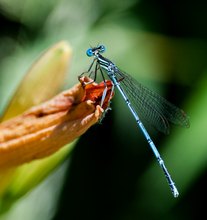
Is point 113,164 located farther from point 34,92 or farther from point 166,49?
point 34,92

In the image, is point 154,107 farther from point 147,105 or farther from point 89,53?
point 89,53

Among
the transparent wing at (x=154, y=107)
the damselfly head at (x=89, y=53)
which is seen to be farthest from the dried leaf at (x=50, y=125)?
the transparent wing at (x=154, y=107)

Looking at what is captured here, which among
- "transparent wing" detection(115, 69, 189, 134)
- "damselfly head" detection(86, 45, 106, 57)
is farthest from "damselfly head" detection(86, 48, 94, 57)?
"transparent wing" detection(115, 69, 189, 134)

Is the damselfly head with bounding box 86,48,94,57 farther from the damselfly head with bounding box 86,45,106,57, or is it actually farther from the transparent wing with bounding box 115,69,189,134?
the transparent wing with bounding box 115,69,189,134

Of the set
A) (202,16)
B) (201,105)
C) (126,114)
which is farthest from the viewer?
(202,16)

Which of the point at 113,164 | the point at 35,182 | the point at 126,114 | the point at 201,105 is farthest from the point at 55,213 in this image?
the point at 35,182

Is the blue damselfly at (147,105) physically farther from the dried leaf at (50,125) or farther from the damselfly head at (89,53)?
the dried leaf at (50,125)
